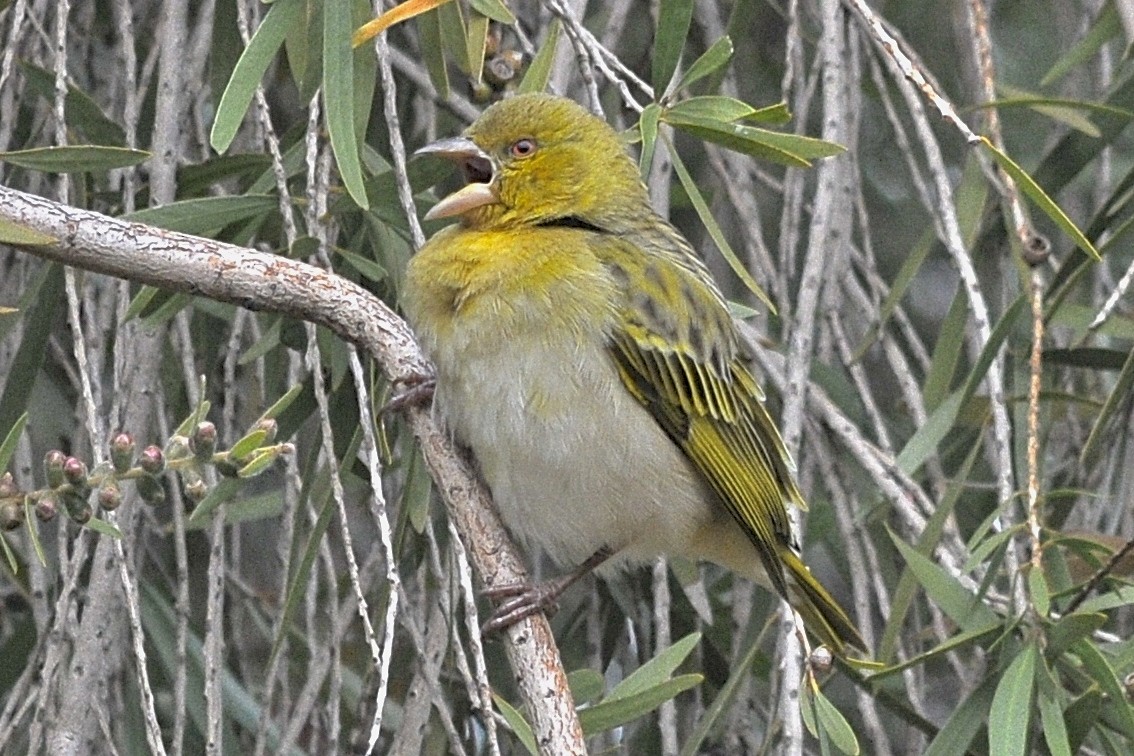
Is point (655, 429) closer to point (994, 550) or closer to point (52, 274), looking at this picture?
point (994, 550)

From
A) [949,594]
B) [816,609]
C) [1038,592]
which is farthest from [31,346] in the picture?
[1038,592]

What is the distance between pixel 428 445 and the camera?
2555mm

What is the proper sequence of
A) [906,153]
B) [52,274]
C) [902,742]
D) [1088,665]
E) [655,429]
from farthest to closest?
[902,742] → [906,153] → [655,429] → [52,274] → [1088,665]

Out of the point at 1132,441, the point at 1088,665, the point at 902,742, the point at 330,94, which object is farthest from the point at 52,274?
the point at 902,742

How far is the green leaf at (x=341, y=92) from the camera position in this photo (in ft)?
7.55

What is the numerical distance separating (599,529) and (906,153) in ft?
2.97

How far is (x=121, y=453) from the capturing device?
207 centimetres

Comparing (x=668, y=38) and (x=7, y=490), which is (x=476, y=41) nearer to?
(x=668, y=38)

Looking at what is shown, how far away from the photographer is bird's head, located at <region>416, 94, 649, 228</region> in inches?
120

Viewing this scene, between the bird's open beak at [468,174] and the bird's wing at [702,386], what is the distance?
0.24 metres

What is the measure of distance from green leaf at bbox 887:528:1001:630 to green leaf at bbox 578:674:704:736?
39cm

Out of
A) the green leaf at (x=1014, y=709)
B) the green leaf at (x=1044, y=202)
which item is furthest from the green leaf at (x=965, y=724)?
the green leaf at (x=1044, y=202)

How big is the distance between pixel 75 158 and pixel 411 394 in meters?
0.59

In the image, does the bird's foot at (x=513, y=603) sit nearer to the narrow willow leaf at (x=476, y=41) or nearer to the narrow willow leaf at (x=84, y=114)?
the narrow willow leaf at (x=476, y=41)
